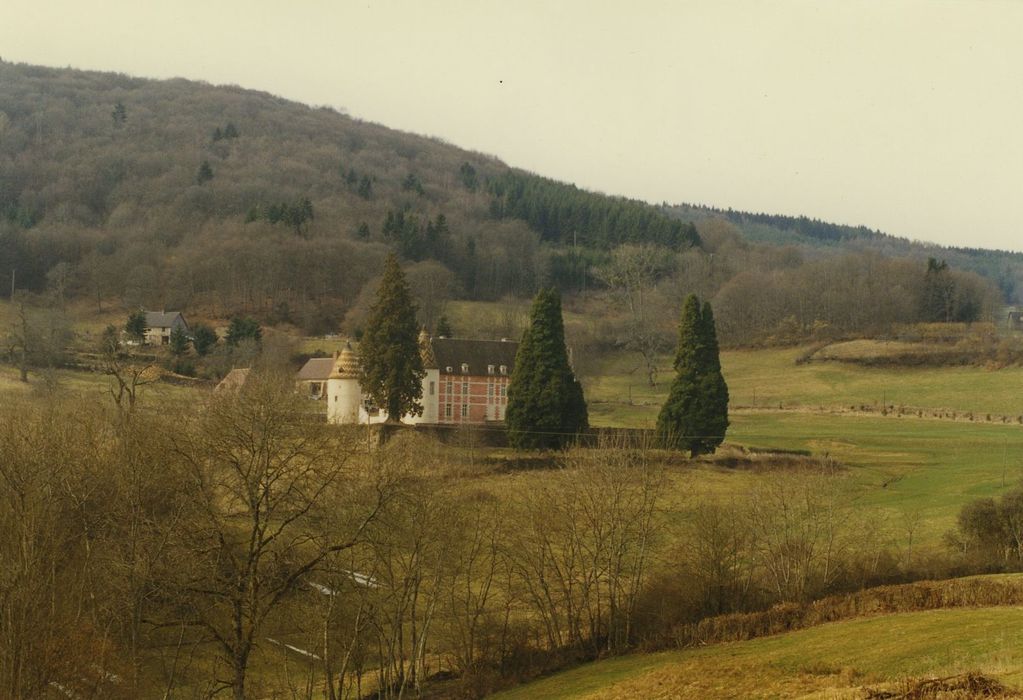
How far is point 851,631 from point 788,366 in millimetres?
83336

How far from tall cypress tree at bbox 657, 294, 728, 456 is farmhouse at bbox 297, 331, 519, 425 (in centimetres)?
1351

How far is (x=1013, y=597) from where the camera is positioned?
3209 cm

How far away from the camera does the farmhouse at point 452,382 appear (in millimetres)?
73875

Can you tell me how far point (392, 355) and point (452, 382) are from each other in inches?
335

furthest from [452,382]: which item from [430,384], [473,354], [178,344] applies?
[178,344]

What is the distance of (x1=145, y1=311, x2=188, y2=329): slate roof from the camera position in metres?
114

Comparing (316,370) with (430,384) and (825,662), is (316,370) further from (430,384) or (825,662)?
(825,662)

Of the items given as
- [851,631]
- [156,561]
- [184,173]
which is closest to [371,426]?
[156,561]

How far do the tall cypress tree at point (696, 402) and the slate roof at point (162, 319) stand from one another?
61772 mm

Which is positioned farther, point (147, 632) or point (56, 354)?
point (56, 354)

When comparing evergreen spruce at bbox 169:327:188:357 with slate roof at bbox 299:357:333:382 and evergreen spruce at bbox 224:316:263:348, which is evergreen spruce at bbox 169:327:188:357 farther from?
slate roof at bbox 299:357:333:382

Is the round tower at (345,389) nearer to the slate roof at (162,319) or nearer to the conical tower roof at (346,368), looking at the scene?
the conical tower roof at (346,368)

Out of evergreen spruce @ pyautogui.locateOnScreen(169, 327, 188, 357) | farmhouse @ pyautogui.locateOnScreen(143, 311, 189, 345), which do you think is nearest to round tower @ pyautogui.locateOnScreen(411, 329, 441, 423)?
evergreen spruce @ pyautogui.locateOnScreen(169, 327, 188, 357)

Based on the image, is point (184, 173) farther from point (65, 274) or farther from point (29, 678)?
point (29, 678)
